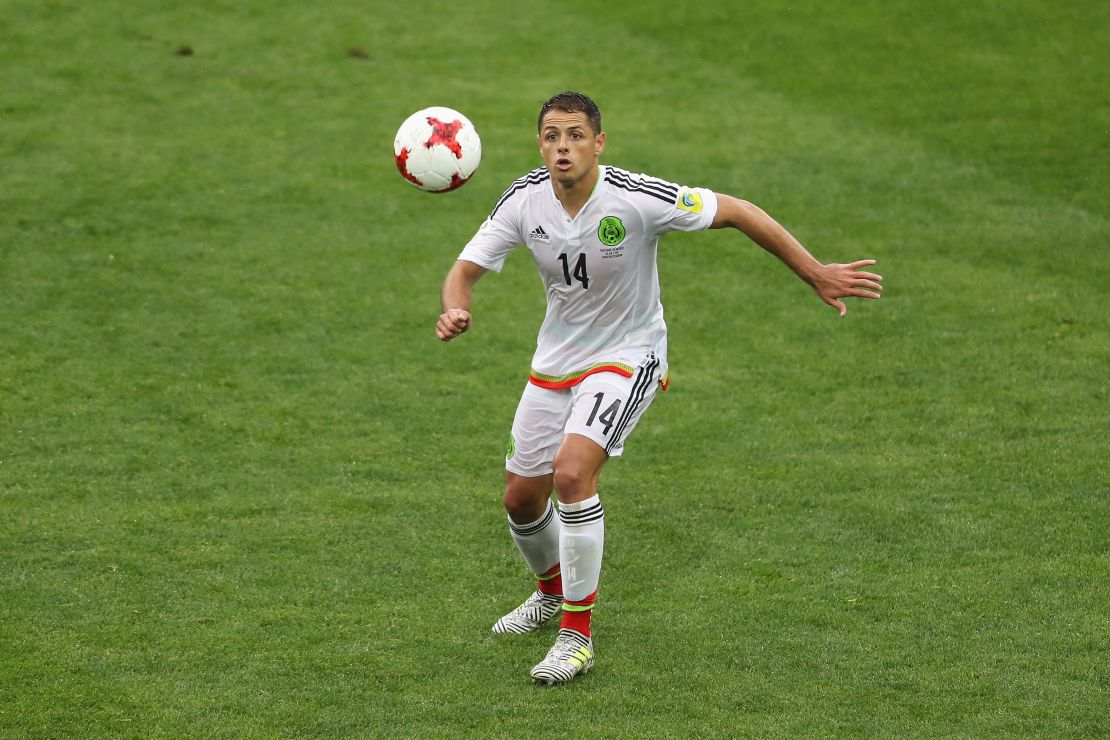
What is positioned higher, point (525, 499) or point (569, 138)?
point (569, 138)

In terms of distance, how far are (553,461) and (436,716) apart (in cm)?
139

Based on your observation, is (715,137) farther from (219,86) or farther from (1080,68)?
(219,86)

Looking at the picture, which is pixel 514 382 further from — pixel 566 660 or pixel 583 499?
pixel 566 660

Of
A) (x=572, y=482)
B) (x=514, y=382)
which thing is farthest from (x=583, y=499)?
(x=514, y=382)

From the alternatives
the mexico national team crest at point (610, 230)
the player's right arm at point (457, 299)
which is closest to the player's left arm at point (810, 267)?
the mexico national team crest at point (610, 230)

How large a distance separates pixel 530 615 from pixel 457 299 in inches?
69.6

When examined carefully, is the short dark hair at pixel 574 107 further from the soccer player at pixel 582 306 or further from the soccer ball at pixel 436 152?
the soccer ball at pixel 436 152

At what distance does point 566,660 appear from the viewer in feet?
22.0

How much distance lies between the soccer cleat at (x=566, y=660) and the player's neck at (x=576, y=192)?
2.12 m

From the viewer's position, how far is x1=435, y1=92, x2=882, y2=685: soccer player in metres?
6.72

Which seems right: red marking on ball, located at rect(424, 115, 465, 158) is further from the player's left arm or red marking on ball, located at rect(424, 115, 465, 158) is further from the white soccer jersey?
the player's left arm

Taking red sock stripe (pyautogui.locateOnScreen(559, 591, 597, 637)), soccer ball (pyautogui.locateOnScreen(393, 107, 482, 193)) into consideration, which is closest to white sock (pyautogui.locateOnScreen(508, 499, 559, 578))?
red sock stripe (pyautogui.locateOnScreen(559, 591, 597, 637))

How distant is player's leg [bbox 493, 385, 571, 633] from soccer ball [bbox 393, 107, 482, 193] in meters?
1.33

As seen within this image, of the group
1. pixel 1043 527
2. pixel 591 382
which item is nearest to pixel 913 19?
pixel 1043 527
